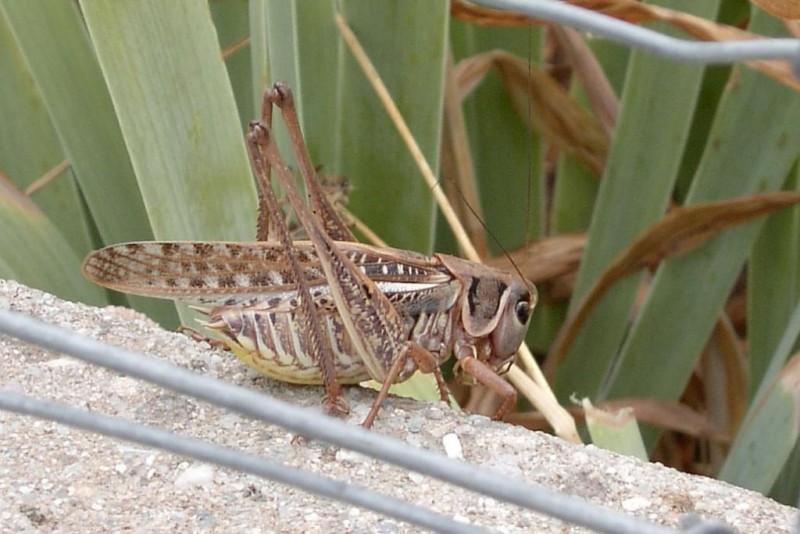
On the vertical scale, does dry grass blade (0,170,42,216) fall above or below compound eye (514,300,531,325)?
above

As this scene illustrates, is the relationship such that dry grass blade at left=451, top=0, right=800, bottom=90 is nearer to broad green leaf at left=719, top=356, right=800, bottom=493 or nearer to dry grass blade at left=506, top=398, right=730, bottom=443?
broad green leaf at left=719, top=356, right=800, bottom=493

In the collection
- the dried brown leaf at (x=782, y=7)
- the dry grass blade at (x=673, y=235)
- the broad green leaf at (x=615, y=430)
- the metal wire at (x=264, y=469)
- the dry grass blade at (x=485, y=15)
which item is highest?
the metal wire at (x=264, y=469)

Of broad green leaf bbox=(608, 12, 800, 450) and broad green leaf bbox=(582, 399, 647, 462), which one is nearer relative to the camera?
broad green leaf bbox=(582, 399, 647, 462)

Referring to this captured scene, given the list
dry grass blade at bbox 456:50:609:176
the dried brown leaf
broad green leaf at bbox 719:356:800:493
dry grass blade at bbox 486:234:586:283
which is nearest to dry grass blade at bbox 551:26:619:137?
dry grass blade at bbox 456:50:609:176

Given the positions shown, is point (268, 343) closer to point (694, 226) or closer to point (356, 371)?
point (356, 371)

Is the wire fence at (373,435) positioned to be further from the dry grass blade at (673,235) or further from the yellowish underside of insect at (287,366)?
the dry grass blade at (673,235)

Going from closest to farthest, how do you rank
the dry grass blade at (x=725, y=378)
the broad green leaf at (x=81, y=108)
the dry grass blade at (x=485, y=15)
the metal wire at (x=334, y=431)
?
the metal wire at (x=334, y=431) → the broad green leaf at (x=81, y=108) → the dry grass blade at (x=485, y=15) → the dry grass blade at (x=725, y=378)

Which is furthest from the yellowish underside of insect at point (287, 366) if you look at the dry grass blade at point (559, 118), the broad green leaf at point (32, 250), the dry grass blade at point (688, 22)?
the dry grass blade at point (559, 118)
